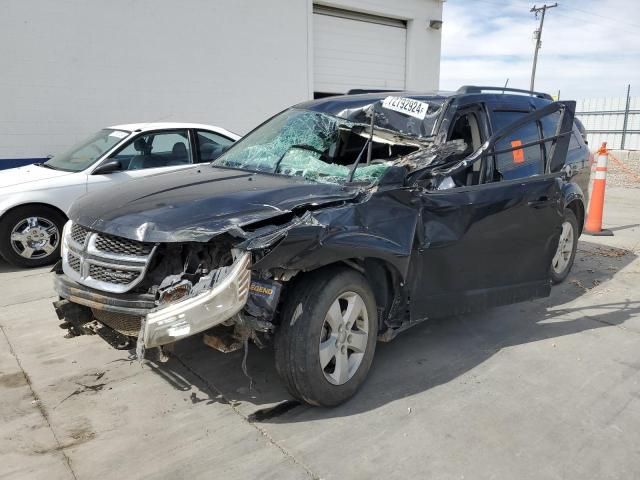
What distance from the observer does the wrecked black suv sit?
273 centimetres

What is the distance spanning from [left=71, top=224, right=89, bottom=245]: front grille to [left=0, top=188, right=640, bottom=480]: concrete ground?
97 cm

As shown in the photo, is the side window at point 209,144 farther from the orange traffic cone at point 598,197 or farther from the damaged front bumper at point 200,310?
the orange traffic cone at point 598,197

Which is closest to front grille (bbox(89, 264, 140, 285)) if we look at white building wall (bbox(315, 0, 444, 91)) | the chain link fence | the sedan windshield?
the sedan windshield

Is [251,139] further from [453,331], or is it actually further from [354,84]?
[354,84]

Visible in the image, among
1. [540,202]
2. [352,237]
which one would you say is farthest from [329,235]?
[540,202]

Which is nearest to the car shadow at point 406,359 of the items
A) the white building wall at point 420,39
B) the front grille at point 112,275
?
the front grille at point 112,275

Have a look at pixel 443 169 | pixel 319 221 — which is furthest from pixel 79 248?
pixel 443 169

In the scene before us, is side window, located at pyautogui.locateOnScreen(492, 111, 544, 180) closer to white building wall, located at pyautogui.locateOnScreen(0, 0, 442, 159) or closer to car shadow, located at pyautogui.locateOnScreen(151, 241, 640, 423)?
car shadow, located at pyautogui.locateOnScreen(151, 241, 640, 423)

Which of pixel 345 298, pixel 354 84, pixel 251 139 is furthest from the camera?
pixel 354 84

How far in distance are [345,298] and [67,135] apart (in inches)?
328

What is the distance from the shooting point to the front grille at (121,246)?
2844mm

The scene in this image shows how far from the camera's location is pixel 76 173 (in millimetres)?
6445

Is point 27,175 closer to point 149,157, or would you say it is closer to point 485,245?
point 149,157

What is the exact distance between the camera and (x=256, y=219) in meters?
2.77
